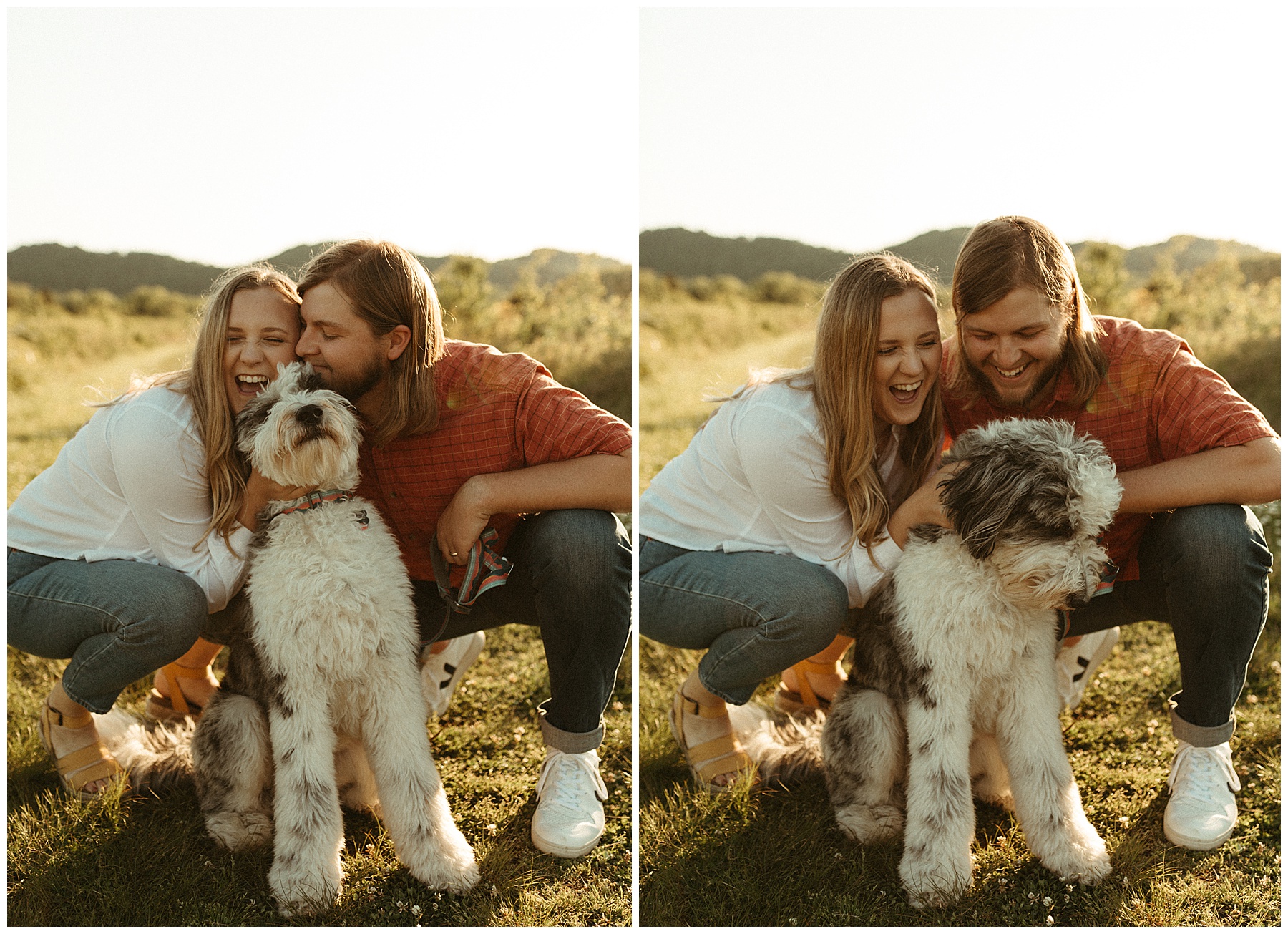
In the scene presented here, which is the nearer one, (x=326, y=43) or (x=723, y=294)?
(x=326, y=43)

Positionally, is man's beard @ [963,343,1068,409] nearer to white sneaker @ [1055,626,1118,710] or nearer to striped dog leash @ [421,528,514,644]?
white sneaker @ [1055,626,1118,710]

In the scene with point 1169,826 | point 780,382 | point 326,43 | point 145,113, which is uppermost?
point 326,43

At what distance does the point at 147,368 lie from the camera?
11.0 feet

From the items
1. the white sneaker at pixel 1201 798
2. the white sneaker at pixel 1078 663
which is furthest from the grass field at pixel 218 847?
the white sneaker at pixel 1201 798

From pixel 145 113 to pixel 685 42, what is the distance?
6.44 feet

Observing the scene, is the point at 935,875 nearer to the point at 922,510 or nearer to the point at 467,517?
the point at 922,510

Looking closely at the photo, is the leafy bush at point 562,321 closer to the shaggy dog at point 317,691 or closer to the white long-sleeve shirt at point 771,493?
the white long-sleeve shirt at point 771,493

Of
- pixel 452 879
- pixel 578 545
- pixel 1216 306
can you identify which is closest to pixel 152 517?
pixel 578 545

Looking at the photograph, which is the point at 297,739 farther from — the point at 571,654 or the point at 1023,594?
the point at 1023,594

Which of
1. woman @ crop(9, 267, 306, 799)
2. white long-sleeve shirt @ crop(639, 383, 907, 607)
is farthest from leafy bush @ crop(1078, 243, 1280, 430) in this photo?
woman @ crop(9, 267, 306, 799)

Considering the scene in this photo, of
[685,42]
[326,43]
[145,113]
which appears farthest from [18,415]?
[685,42]

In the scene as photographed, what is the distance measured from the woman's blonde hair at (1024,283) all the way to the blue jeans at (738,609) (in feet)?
2.75

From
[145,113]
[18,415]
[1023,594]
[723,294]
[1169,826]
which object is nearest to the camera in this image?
[1023,594]

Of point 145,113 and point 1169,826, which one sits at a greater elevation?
point 145,113
